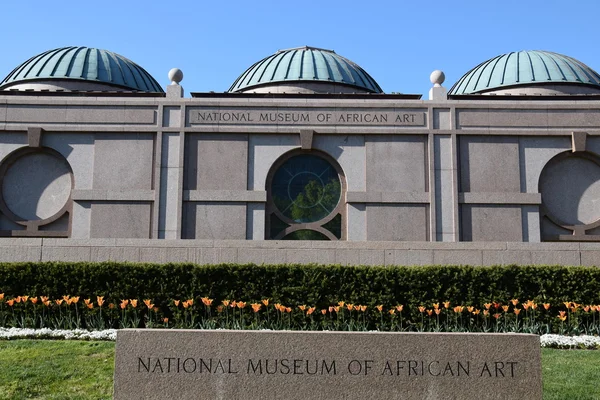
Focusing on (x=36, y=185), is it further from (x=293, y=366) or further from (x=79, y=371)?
(x=293, y=366)

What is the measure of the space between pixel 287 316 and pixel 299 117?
10468 millimetres

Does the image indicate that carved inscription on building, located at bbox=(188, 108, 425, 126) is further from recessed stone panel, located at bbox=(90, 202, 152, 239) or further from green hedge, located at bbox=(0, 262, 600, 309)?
green hedge, located at bbox=(0, 262, 600, 309)

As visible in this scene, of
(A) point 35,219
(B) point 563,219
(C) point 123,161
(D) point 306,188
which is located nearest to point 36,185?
(A) point 35,219

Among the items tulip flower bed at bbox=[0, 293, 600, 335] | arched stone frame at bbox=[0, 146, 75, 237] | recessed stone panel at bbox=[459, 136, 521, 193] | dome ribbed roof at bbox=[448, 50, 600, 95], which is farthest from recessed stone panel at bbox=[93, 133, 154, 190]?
dome ribbed roof at bbox=[448, 50, 600, 95]

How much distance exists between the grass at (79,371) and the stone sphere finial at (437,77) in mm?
13656

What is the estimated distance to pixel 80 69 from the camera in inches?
1050

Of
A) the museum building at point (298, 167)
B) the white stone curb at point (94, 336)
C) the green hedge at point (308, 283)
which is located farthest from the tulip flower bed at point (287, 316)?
the museum building at point (298, 167)

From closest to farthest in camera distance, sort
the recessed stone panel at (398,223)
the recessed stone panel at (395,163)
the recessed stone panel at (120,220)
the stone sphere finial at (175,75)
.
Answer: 1. the recessed stone panel at (120,220)
2. the recessed stone panel at (398,223)
3. the recessed stone panel at (395,163)
4. the stone sphere finial at (175,75)

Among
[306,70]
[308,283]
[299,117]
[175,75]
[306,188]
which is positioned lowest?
[308,283]

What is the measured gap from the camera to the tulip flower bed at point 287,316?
1333 centimetres

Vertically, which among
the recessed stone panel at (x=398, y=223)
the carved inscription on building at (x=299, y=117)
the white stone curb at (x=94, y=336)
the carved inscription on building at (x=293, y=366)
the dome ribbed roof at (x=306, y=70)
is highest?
the dome ribbed roof at (x=306, y=70)

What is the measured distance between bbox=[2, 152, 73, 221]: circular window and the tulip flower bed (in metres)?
9.07

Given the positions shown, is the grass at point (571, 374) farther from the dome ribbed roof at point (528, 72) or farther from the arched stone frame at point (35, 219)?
the dome ribbed roof at point (528, 72)

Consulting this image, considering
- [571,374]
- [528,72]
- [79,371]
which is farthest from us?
[528,72]
